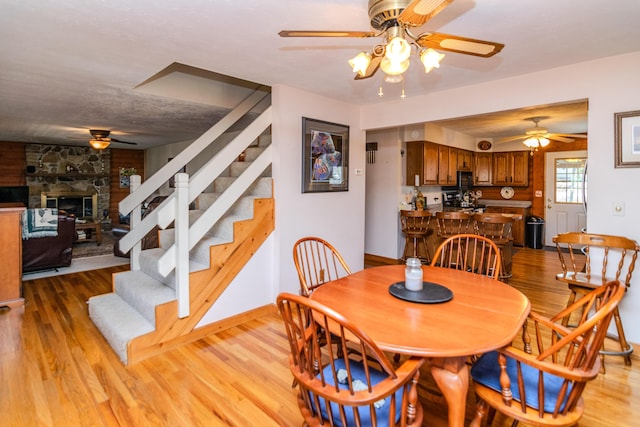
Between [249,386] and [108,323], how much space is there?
1419 millimetres

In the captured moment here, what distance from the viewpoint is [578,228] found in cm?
669

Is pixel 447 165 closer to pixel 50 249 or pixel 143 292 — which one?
pixel 143 292

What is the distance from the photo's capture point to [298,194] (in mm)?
3697

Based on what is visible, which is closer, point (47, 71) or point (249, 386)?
point (249, 386)

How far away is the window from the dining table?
6.11 m

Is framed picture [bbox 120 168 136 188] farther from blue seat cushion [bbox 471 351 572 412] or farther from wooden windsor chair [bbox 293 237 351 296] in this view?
blue seat cushion [bbox 471 351 572 412]

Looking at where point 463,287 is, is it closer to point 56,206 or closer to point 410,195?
point 410,195

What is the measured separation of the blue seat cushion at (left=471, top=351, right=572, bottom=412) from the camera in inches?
53.0

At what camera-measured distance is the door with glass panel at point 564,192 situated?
6.68 metres

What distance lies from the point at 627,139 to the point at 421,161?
311 cm

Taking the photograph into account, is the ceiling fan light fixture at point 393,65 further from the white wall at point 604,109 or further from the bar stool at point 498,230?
the bar stool at point 498,230

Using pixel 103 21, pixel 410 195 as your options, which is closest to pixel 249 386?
pixel 103 21

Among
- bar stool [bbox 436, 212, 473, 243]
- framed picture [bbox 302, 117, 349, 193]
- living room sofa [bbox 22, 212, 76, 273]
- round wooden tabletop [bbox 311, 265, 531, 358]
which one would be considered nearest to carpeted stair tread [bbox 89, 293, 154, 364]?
round wooden tabletop [bbox 311, 265, 531, 358]

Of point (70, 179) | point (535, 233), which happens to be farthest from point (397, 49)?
point (70, 179)
